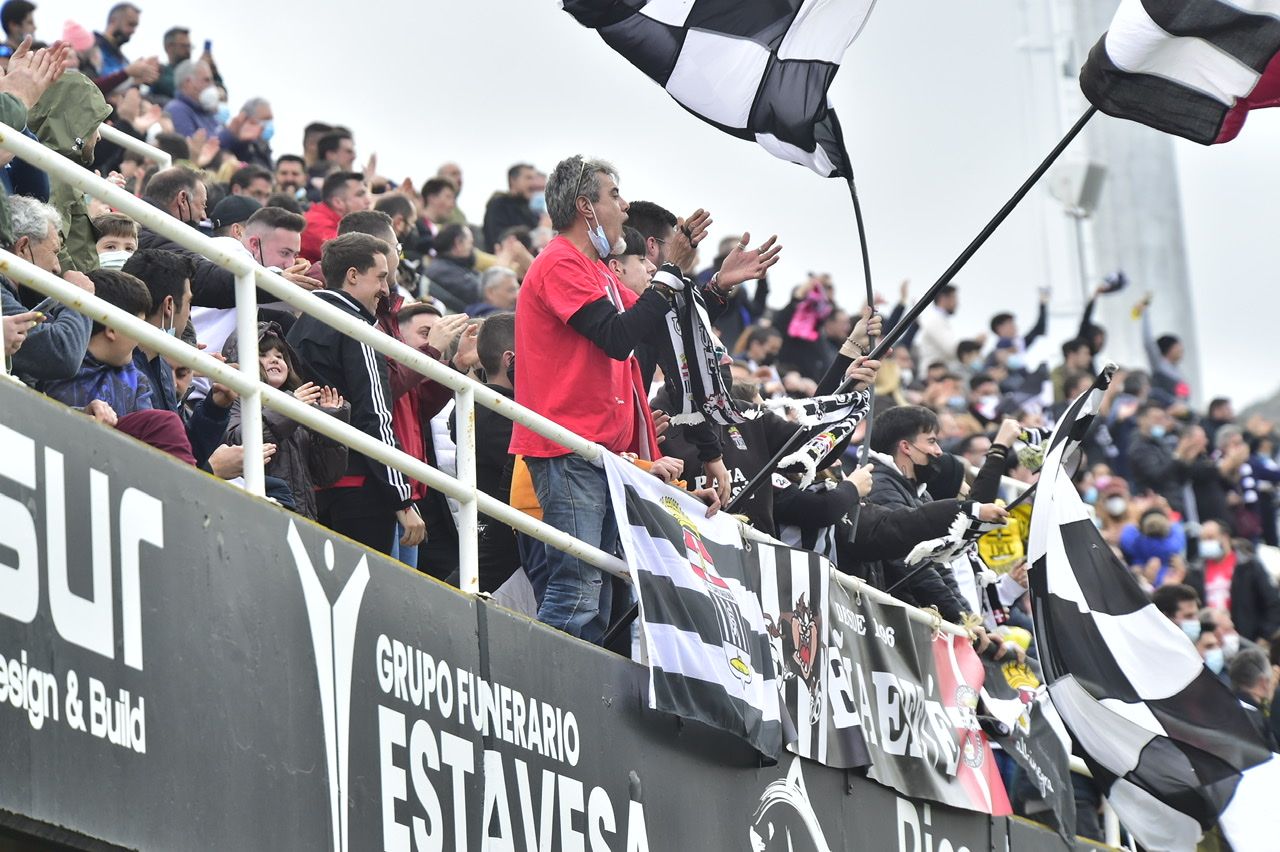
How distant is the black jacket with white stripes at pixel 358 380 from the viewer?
8.48 meters

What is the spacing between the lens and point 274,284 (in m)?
7.25

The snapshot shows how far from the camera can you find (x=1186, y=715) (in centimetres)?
1098

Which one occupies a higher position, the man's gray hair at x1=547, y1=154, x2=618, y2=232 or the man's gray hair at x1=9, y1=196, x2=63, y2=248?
the man's gray hair at x1=547, y1=154, x2=618, y2=232

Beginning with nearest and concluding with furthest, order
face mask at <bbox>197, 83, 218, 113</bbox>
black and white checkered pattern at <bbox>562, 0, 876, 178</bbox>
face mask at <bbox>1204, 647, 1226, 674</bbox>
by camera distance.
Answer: black and white checkered pattern at <bbox>562, 0, 876, 178</bbox>
face mask at <bbox>1204, 647, 1226, 674</bbox>
face mask at <bbox>197, 83, 218, 113</bbox>

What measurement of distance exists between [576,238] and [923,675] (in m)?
3.30

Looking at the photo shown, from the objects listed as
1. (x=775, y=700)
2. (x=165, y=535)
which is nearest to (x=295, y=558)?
(x=165, y=535)

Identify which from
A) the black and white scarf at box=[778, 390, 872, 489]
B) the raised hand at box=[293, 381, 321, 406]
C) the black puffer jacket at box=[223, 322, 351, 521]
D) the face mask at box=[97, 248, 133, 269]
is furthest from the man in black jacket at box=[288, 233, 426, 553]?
the black and white scarf at box=[778, 390, 872, 489]

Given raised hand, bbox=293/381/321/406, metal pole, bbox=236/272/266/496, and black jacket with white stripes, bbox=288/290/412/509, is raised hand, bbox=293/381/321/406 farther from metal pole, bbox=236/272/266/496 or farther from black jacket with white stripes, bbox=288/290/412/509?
metal pole, bbox=236/272/266/496

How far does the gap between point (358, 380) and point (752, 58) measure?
3.29 metres

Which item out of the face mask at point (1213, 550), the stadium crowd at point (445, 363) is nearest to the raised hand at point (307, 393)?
the stadium crowd at point (445, 363)

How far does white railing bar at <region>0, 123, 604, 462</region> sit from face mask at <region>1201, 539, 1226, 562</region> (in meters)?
11.7

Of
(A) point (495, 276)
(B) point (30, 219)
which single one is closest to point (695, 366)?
(B) point (30, 219)

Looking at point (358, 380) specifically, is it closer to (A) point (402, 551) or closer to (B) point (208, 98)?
(A) point (402, 551)

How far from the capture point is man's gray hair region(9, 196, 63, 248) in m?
7.32
